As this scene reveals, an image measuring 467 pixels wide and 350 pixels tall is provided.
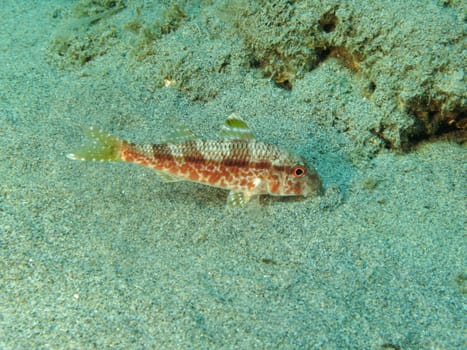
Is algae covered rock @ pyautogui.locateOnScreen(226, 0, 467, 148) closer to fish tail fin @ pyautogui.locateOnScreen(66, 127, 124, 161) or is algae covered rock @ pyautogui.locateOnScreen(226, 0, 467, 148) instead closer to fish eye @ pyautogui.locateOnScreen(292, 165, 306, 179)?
fish eye @ pyautogui.locateOnScreen(292, 165, 306, 179)

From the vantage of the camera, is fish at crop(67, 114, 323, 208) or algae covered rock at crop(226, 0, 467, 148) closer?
fish at crop(67, 114, 323, 208)

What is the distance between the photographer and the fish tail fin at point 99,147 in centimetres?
406

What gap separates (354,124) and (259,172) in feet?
6.63

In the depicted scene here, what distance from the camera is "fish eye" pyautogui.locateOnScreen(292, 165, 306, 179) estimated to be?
423 centimetres

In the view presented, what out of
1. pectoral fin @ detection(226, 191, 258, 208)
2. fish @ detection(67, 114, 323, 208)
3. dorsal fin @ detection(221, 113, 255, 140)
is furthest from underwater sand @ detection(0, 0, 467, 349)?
dorsal fin @ detection(221, 113, 255, 140)

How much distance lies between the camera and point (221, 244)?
400 cm

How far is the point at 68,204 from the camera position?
4371mm

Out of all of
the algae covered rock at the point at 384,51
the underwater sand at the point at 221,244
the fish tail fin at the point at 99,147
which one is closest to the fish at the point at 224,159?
the fish tail fin at the point at 99,147

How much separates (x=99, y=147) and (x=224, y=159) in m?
1.38

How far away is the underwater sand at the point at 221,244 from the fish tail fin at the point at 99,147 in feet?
2.11

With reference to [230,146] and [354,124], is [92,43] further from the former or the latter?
[354,124]

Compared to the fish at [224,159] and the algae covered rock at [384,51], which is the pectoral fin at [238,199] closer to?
the fish at [224,159]

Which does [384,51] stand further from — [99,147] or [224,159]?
[99,147]

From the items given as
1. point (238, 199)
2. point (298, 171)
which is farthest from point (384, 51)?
point (238, 199)
